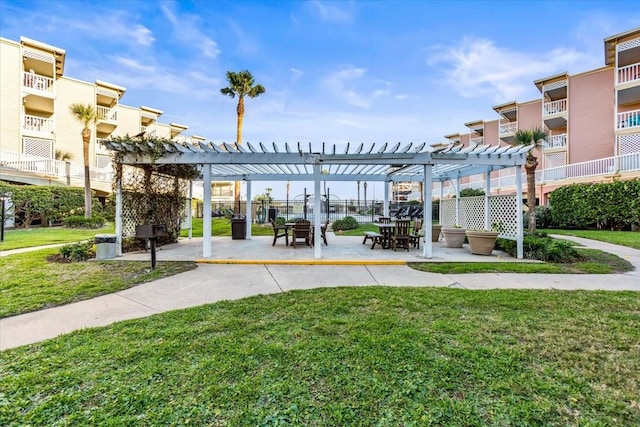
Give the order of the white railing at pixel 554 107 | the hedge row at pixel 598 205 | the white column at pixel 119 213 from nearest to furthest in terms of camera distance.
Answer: the white column at pixel 119 213 < the hedge row at pixel 598 205 < the white railing at pixel 554 107

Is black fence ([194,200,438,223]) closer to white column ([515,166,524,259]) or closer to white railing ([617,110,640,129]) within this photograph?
white railing ([617,110,640,129])

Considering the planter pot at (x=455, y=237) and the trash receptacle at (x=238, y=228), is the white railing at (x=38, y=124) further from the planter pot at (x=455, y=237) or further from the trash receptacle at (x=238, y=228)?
the planter pot at (x=455, y=237)

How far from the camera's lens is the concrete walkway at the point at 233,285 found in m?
3.37

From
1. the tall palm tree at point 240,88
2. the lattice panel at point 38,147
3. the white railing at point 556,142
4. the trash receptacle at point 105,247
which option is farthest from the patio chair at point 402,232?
the lattice panel at point 38,147

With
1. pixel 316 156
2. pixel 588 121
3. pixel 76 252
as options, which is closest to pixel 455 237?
pixel 316 156

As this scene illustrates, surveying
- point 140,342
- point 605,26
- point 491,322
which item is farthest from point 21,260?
point 605,26

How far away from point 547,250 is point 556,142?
18.8 m

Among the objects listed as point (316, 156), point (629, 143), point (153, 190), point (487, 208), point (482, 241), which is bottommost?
point (482, 241)

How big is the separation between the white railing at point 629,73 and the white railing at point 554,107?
3.82 m

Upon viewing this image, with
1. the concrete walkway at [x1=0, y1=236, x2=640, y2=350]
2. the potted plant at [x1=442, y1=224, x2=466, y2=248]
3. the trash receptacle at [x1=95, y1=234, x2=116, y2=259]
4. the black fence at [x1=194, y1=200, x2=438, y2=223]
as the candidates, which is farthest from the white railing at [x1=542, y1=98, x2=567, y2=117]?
the trash receptacle at [x1=95, y1=234, x2=116, y2=259]

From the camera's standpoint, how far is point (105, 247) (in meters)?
6.99

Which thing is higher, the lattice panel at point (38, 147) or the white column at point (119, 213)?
the lattice panel at point (38, 147)

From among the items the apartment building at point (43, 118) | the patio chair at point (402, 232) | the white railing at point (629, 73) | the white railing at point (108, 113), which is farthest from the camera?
the white railing at point (108, 113)

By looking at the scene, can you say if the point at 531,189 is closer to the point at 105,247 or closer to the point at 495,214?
the point at 495,214
